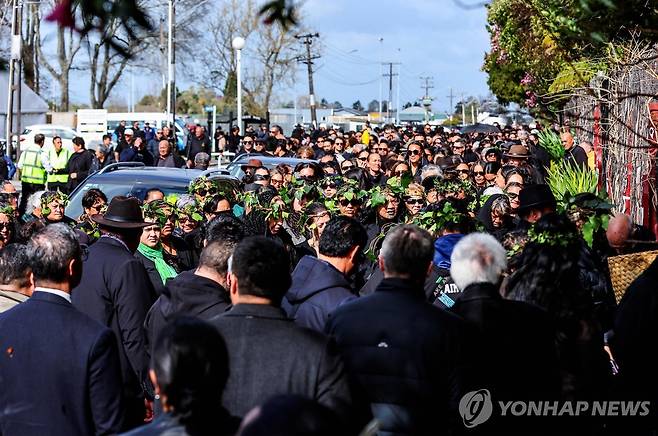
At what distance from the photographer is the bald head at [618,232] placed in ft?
26.6

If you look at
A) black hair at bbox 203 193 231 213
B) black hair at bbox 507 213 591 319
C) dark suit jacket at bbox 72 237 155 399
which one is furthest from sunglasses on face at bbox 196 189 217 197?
black hair at bbox 507 213 591 319

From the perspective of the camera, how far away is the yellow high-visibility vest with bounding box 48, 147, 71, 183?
21.5 m

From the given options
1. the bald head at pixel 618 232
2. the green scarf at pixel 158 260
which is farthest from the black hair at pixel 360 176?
the bald head at pixel 618 232

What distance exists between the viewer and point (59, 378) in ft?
15.9

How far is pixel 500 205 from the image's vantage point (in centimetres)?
985

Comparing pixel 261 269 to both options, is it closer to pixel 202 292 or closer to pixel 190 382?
pixel 190 382

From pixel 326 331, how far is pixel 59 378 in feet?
3.98

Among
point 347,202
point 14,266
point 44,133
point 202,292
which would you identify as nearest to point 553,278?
point 202,292

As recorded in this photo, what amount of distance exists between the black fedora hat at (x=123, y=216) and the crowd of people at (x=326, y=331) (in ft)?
0.07

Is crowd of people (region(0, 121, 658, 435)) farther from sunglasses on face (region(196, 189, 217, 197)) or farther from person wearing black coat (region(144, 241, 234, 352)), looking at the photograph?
sunglasses on face (region(196, 189, 217, 197))

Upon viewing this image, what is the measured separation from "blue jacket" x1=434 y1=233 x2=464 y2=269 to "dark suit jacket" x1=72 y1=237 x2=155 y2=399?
1968 mm

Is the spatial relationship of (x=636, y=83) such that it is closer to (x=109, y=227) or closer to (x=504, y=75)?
(x=109, y=227)

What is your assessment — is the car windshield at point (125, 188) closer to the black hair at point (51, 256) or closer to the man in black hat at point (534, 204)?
the man in black hat at point (534, 204)

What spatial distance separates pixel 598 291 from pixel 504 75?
118 feet
